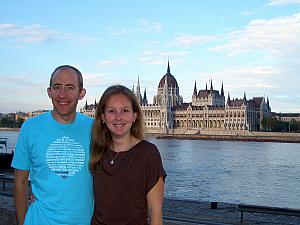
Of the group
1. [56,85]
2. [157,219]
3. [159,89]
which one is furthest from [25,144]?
[159,89]

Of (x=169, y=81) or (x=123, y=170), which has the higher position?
(x=169, y=81)

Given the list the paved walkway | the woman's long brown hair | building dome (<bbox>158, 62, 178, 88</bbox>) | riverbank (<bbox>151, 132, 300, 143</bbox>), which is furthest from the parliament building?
the woman's long brown hair

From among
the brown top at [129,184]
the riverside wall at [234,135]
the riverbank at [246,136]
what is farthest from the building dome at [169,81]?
the brown top at [129,184]

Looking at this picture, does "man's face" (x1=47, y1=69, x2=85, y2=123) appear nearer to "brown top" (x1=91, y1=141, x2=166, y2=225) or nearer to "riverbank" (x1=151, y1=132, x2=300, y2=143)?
"brown top" (x1=91, y1=141, x2=166, y2=225)

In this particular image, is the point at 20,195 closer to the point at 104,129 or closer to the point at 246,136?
the point at 104,129

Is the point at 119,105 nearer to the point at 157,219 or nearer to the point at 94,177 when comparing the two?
the point at 94,177

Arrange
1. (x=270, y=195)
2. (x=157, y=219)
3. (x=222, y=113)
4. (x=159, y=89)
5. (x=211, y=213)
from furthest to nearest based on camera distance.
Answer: (x=159, y=89) → (x=222, y=113) → (x=270, y=195) → (x=211, y=213) → (x=157, y=219)

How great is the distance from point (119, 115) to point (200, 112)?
101454 mm

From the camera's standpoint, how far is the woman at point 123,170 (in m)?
2.04

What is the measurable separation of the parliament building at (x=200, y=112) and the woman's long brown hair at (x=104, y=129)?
3677 inches

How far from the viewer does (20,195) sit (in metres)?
2.23

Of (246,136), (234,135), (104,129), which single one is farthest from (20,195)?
(234,135)

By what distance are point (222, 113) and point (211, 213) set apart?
9374 cm

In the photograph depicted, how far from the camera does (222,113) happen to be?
327 ft
